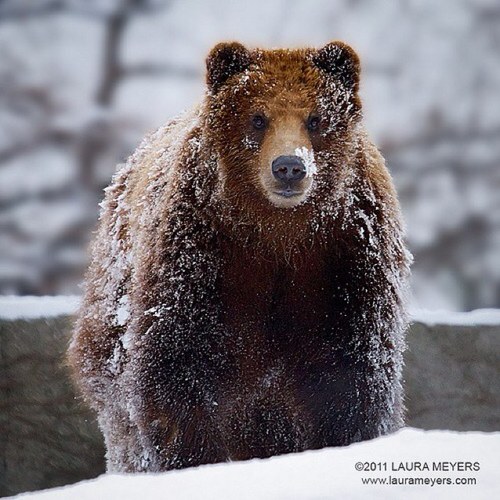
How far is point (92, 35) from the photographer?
4.34 meters

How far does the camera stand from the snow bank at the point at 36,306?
15.0ft

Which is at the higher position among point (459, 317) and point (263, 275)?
point (459, 317)

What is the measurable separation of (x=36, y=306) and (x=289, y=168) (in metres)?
2.18

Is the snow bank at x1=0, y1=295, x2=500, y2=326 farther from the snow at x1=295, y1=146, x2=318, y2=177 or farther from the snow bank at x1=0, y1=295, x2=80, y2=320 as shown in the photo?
the snow at x1=295, y1=146, x2=318, y2=177

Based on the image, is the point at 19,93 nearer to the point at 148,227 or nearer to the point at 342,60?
the point at 148,227

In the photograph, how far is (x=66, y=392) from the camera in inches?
193

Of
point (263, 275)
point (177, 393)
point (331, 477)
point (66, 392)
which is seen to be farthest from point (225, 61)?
point (66, 392)

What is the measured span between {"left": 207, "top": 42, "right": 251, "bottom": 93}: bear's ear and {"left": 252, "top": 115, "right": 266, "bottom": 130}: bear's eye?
20 centimetres

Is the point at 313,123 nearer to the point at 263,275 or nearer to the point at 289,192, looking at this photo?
the point at 289,192

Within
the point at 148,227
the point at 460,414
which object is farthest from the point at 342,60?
the point at 460,414

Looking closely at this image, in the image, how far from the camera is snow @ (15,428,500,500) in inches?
102

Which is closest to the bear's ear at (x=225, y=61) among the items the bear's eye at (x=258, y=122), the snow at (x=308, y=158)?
the bear's eye at (x=258, y=122)

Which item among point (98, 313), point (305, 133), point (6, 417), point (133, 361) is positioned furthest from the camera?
point (6, 417)

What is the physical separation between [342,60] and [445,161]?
1.28 m
